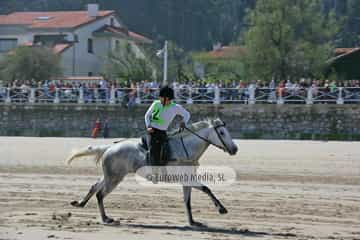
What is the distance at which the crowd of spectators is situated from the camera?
33.3 meters

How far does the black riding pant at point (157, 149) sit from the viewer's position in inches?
490

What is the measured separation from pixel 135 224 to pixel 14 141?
20887 mm

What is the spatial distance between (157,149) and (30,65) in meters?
43.7

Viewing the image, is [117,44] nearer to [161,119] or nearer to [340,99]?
[340,99]

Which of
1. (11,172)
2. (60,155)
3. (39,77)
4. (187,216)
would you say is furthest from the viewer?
(39,77)

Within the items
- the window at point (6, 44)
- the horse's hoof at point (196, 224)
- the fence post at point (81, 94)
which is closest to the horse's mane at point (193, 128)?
the horse's hoof at point (196, 224)

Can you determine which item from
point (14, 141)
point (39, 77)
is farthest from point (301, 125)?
point (39, 77)

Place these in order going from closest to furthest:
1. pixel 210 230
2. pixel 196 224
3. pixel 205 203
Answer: pixel 210 230
pixel 196 224
pixel 205 203

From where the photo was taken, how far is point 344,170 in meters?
20.6

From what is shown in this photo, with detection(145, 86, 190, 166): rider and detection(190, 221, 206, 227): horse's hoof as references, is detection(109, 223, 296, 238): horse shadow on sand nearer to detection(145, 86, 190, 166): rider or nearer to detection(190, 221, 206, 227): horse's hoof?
detection(190, 221, 206, 227): horse's hoof

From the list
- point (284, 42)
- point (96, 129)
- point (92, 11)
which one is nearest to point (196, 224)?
point (96, 129)

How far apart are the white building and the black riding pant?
52787 mm

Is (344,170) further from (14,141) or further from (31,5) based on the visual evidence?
(31,5)

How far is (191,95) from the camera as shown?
35.2m
